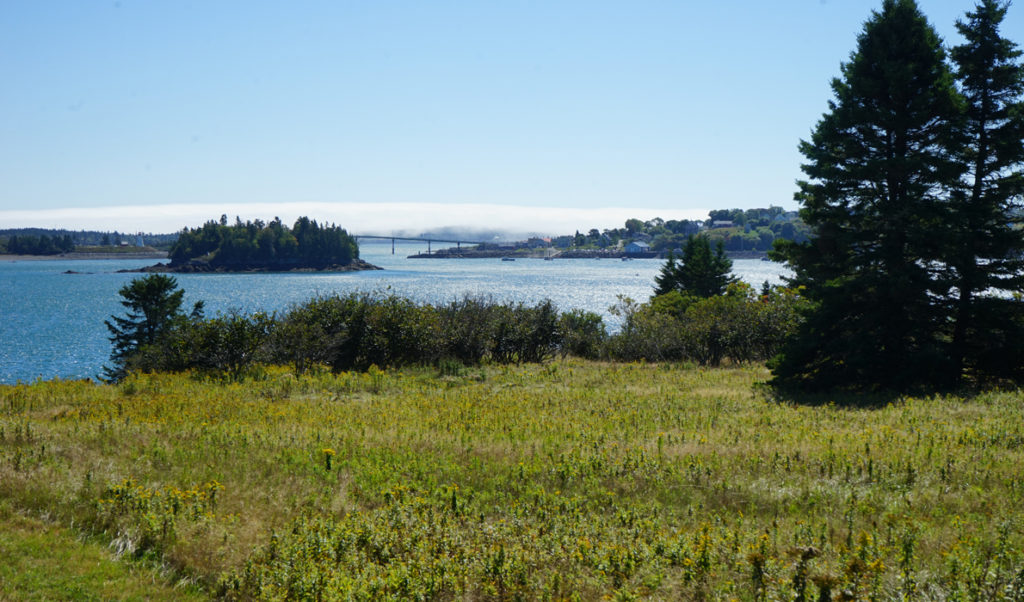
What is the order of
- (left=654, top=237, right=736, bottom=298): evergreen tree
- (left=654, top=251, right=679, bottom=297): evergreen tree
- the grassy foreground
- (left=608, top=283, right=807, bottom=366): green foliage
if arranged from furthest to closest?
(left=654, top=251, right=679, bottom=297): evergreen tree
(left=654, top=237, right=736, bottom=298): evergreen tree
(left=608, top=283, right=807, bottom=366): green foliage
the grassy foreground

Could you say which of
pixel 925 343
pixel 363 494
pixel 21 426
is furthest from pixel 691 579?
pixel 925 343

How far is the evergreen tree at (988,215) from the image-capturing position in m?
18.3

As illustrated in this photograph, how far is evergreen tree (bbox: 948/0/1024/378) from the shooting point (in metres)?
18.3

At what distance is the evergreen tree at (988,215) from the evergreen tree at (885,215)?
0.70 m

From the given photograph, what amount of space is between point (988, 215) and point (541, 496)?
1698cm

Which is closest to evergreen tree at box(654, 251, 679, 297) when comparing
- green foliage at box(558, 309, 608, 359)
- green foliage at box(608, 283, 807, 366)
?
green foliage at box(558, 309, 608, 359)

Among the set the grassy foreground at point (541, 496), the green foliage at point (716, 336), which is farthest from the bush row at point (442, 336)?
the grassy foreground at point (541, 496)

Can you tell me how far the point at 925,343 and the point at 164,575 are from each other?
1963 centimetres

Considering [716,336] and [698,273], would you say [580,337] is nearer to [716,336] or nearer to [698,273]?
[716,336]

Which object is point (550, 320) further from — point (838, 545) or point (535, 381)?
point (838, 545)

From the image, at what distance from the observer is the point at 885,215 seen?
1894 cm

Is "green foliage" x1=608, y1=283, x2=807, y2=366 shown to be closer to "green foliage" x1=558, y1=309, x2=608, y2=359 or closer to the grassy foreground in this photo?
"green foliage" x1=558, y1=309, x2=608, y2=359

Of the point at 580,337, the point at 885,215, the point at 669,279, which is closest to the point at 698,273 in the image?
the point at 669,279

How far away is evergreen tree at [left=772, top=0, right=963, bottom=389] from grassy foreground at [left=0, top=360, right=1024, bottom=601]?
11.1 ft
